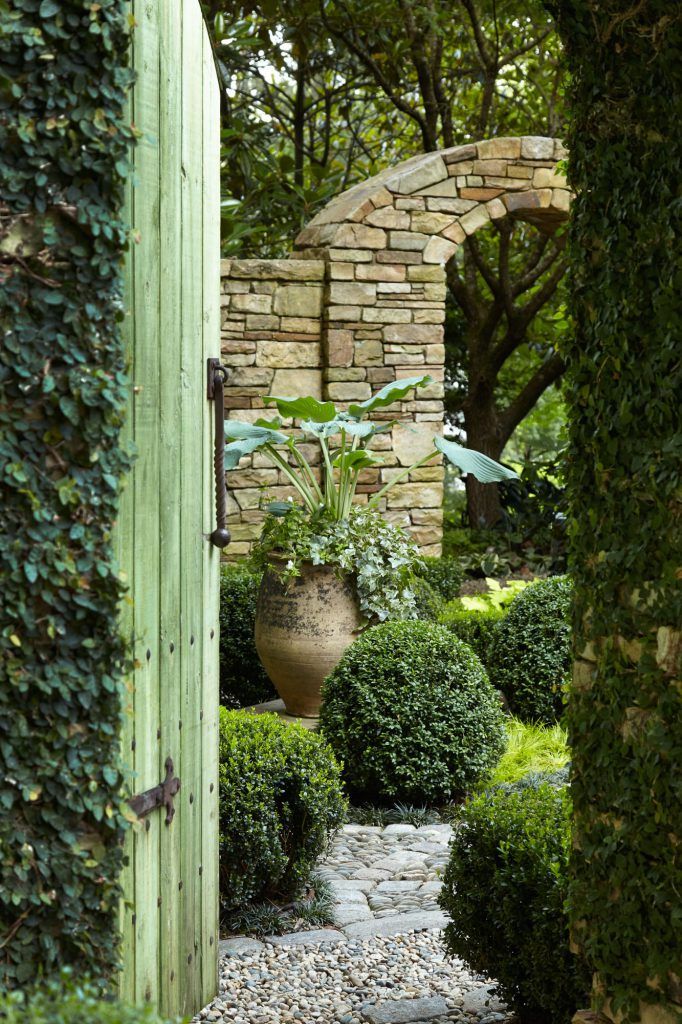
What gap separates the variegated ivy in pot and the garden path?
62.6 inches

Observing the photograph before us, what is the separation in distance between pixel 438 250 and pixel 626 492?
6067 mm

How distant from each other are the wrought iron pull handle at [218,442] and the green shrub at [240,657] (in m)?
3.80

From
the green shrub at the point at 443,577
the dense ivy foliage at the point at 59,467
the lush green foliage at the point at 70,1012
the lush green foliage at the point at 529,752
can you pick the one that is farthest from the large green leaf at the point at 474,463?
the lush green foliage at the point at 70,1012

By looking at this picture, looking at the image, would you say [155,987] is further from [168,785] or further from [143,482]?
[143,482]

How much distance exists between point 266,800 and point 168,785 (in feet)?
4.29

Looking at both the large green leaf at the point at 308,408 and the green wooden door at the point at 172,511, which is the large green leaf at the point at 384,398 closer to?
the large green leaf at the point at 308,408

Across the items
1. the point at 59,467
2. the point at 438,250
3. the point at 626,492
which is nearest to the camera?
the point at 59,467

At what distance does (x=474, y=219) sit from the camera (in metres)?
8.16

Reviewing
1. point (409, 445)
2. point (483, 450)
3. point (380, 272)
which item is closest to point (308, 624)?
point (409, 445)

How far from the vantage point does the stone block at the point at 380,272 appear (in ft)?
25.7

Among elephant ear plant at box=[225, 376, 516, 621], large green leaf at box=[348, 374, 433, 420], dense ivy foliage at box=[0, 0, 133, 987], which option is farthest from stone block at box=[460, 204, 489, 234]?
dense ivy foliage at box=[0, 0, 133, 987]

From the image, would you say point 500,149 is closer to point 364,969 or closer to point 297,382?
point 297,382

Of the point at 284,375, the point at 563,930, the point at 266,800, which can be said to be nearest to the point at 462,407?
the point at 284,375

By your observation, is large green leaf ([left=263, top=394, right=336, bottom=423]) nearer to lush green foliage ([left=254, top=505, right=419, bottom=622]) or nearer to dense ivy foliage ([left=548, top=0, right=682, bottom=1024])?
lush green foliage ([left=254, top=505, right=419, bottom=622])
